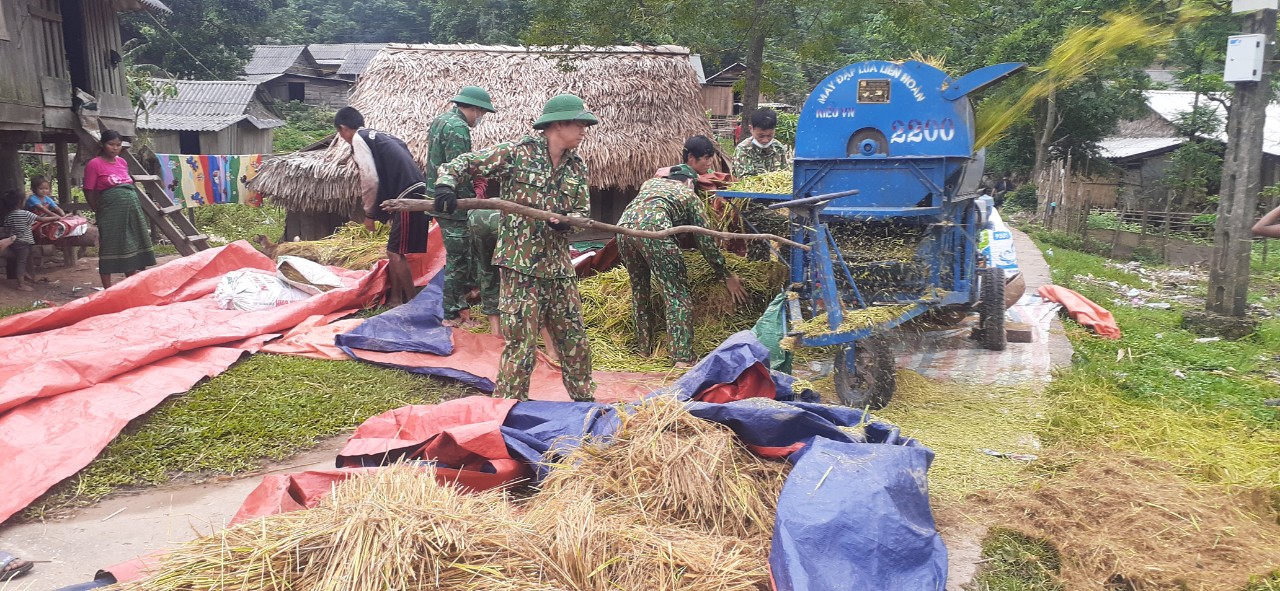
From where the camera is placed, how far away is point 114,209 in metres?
8.45

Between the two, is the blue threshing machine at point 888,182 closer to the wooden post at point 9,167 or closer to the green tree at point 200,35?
the wooden post at point 9,167

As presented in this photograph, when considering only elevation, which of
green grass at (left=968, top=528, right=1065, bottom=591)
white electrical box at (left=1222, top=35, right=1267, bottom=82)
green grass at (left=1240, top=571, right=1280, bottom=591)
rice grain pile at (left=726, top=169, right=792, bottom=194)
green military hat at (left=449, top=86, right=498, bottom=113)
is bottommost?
green grass at (left=968, top=528, right=1065, bottom=591)

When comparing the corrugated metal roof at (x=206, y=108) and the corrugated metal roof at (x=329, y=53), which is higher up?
the corrugated metal roof at (x=329, y=53)

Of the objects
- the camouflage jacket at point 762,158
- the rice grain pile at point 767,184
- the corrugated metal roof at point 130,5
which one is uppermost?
the corrugated metal roof at point 130,5

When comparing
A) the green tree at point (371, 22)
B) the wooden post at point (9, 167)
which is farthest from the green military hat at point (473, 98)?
the green tree at point (371, 22)

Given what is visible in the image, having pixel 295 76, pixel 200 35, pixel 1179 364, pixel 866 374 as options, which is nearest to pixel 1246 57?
pixel 1179 364

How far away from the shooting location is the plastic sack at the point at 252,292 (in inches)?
286

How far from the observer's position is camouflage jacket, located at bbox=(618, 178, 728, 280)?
610cm

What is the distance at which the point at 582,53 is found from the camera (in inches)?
448

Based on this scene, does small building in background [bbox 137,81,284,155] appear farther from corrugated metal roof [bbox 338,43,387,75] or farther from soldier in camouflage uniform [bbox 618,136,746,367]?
soldier in camouflage uniform [bbox 618,136,746,367]

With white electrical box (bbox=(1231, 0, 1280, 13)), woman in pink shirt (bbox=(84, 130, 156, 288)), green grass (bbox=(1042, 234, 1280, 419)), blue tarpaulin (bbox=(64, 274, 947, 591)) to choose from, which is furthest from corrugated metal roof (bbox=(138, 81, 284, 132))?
blue tarpaulin (bbox=(64, 274, 947, 591))

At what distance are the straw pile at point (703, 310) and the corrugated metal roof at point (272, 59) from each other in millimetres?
34638

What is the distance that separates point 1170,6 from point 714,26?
4854 mm

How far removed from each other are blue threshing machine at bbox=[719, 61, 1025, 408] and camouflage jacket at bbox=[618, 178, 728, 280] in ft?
2.17
